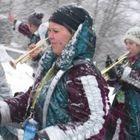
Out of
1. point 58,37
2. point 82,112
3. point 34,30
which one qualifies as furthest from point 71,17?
point 34,30

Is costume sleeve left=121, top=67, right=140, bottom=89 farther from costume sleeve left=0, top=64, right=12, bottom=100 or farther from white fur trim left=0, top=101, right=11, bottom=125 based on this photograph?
white fur trim left=0, top=101, right=11, bottom=125

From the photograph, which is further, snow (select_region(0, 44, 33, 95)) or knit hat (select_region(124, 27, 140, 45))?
snow (select_region(0, 44, 33, 95))

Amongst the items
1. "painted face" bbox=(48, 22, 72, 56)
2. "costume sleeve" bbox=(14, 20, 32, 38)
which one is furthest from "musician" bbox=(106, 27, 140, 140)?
"costume sleeve" bbox=(14, 20, 32, 38)

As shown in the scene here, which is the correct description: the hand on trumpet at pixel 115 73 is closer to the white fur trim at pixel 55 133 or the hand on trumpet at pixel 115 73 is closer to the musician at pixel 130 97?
the musician at pixel 130 97

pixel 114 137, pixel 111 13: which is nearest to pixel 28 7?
pixel 111 13

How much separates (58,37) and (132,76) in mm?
2030

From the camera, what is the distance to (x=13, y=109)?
3.40 m

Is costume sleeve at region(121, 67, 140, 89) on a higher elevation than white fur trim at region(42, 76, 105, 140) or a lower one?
lower

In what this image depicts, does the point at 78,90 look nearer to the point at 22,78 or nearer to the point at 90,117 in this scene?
the point at 90,117

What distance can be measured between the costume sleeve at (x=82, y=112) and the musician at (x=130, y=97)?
2.10 m

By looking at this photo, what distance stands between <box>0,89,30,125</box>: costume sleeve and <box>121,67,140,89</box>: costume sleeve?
1.70 m

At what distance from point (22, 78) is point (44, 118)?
18.7ft

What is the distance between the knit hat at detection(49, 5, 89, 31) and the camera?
3.10 m

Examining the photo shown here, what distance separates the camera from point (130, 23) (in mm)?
27656
